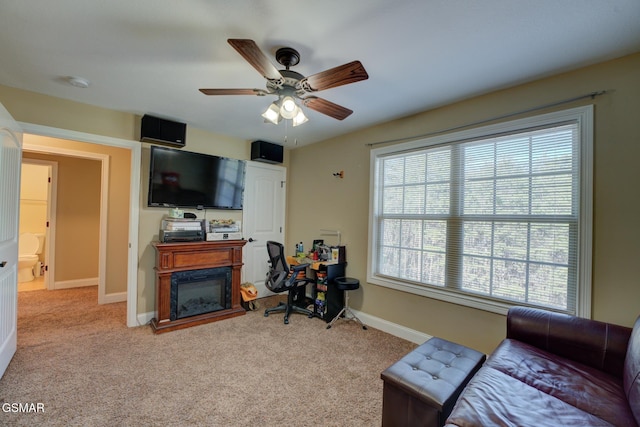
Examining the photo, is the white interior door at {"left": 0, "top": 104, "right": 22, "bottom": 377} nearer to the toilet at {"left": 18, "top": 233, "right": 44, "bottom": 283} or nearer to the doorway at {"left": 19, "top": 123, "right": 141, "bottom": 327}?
the doorway at {"left": 19, "top": 123, "right": 141, "bottom": 327}

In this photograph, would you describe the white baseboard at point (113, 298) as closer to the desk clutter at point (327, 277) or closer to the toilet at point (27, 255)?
the toilet at point (27, 255)

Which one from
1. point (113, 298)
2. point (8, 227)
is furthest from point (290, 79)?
point (113, 298)

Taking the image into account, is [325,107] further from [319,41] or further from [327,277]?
[327,277]

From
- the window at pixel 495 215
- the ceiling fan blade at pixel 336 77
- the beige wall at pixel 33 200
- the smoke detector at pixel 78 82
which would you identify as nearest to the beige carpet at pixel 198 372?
the window at pixel 495 215

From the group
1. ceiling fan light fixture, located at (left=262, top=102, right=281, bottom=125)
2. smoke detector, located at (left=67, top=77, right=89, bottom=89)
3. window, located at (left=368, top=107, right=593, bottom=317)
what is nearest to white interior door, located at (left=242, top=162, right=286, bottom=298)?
window, located at (left=368, top=107, right=593, bottom=317)

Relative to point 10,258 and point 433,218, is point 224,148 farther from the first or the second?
point 433,218

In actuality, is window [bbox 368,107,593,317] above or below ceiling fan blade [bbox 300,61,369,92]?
below

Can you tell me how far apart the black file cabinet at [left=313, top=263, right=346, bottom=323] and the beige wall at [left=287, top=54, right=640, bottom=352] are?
233 millimetres

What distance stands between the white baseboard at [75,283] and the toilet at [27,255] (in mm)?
830

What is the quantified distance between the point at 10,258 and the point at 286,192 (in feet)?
10.8

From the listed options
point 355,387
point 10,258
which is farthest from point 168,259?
point 355,387

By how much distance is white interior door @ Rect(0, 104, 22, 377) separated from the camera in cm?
208

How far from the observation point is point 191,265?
3.38 metres

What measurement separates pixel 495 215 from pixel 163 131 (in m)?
3.76
